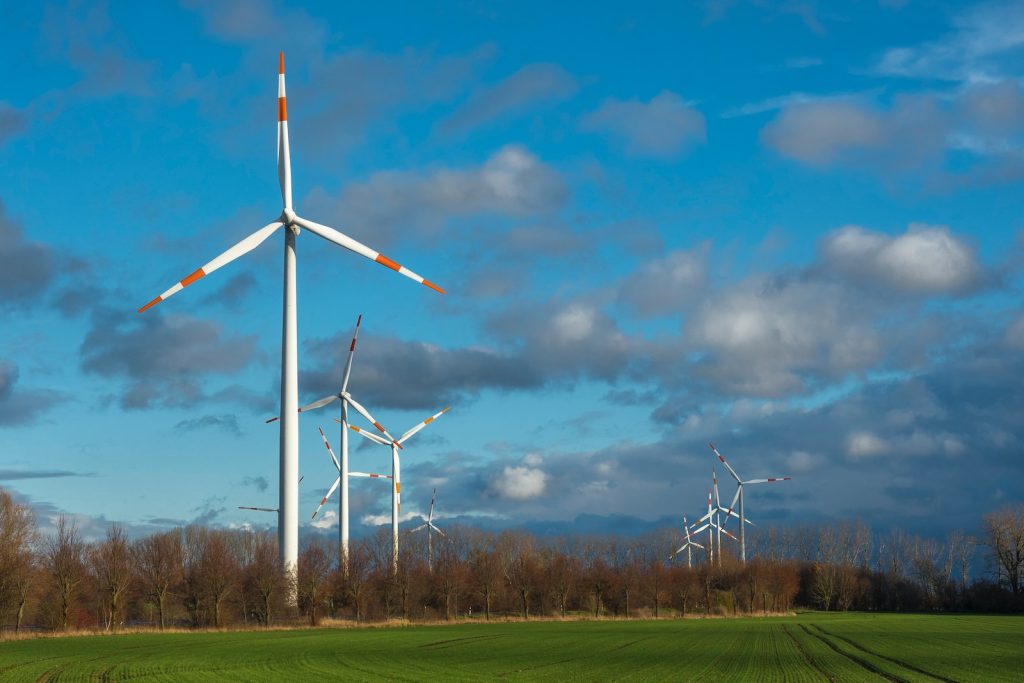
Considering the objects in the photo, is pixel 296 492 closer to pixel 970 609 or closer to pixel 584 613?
pixel 584 613

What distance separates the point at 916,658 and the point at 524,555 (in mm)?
76978

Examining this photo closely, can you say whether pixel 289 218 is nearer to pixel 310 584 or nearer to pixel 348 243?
pixel 348 243

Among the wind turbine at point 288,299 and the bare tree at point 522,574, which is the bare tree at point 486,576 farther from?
the wind turbine at point 288,299

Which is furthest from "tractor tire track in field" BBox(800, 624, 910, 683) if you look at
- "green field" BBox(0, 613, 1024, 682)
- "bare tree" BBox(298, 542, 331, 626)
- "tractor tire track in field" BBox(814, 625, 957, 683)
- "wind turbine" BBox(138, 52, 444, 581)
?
"bare tree" BBox(298, 542, 331, 626)

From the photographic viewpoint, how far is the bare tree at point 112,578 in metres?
89.1

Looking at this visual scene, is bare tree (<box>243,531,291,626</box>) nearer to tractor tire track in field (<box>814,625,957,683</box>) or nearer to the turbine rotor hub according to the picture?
the turbine rotor hub

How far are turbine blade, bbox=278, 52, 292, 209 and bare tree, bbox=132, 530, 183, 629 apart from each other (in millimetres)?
35603

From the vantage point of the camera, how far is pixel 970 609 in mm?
157125

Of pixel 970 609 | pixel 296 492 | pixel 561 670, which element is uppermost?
pixel 296 492

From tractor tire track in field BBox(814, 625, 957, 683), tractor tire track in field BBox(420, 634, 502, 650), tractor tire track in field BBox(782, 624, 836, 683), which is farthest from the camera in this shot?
tractor tire track in field BBox(420, 634, 502, 650)

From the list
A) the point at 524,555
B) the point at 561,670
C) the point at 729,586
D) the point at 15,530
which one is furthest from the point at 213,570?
the point at 729,586

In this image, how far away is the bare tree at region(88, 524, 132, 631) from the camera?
292ft

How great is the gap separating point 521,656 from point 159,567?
169 feet

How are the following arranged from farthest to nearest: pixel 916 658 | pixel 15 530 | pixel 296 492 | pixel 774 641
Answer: pixel 15 530 < pixel 296 492 < pixel 774 641 < pixel 916 658
